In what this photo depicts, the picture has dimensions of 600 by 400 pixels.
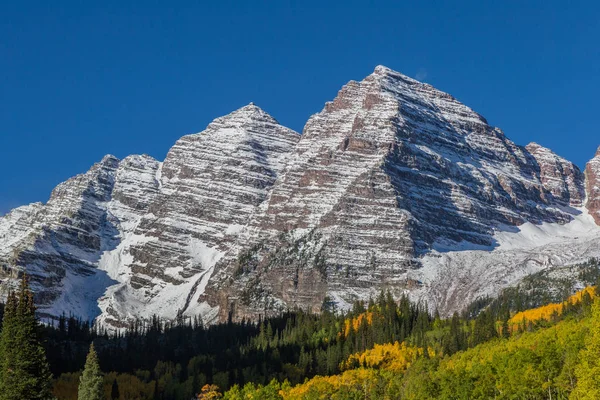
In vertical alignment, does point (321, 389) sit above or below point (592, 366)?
above

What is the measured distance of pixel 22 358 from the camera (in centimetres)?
8500

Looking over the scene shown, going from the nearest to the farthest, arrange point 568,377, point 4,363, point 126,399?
point 4,363 → point 568,377 → point 126,399

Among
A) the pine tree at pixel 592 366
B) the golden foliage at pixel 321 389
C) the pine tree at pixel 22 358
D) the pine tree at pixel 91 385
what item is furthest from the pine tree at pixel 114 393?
the pine tree at pixel 592 366

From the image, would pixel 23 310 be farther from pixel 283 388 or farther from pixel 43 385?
pixel 283 388

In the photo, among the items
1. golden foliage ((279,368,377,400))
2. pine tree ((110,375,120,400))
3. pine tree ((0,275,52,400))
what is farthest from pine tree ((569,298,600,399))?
pine tree ((110,375,120,400))

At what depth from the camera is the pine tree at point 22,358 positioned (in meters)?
84.4

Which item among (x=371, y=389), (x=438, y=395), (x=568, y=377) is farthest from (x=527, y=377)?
(x=371, y=389)

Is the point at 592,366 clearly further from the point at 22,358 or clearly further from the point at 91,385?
the point at 91,385

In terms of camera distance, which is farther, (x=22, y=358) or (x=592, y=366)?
(x=592, y=366)

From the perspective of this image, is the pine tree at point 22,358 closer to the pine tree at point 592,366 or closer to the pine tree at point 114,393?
the pine tree at point 592,366

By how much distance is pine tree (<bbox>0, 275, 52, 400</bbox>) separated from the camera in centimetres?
8438

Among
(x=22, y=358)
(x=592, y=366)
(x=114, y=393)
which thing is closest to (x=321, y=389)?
(x=114, y=393)

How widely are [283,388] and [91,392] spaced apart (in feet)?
292

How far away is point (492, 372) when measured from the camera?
15625 cm
